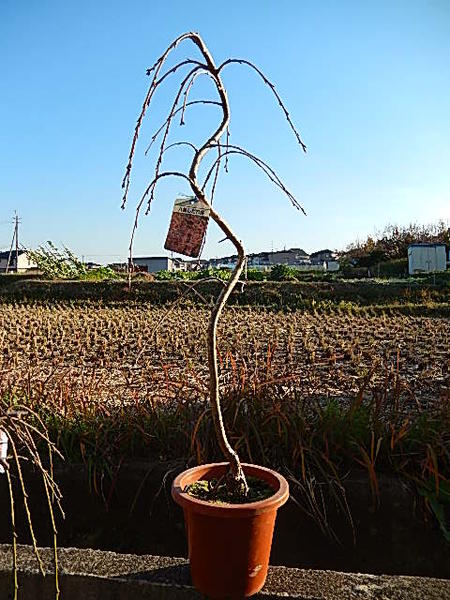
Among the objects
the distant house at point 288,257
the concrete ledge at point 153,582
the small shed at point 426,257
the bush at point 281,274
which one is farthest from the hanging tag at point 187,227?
the distant house at point 288,257

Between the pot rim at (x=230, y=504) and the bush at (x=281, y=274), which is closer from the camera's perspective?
the pot rim at (x=230, y=504)

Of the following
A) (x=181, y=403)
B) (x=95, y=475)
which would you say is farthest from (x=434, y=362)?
(x=95, y=475)

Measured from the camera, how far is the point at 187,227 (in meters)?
2.02

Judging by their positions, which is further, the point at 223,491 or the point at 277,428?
the point at 277,428

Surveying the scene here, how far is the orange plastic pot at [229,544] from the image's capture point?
1.78 meters

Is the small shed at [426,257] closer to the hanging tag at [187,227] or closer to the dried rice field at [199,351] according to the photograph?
the dried rice field at [199,351]

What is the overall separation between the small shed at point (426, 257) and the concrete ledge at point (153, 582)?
3260cm

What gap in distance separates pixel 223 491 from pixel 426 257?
110 ft

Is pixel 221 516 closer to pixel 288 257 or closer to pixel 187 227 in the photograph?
pixel 187 227

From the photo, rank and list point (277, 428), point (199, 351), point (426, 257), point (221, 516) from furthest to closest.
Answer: point (426, 257), point (199, 351), point (277, 428), point (221, 516)

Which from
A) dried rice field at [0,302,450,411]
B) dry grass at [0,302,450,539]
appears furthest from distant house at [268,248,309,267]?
dry grass at [0,302,450,539]

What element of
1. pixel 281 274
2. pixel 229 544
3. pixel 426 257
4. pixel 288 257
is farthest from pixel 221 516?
pixel 288 257

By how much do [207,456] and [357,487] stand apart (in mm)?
721

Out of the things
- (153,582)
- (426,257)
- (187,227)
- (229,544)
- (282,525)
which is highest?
(426,257)
